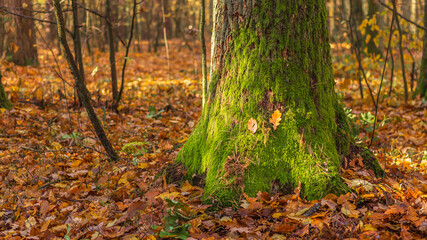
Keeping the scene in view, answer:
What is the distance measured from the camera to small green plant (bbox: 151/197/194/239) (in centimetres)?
216

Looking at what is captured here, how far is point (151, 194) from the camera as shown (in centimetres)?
260

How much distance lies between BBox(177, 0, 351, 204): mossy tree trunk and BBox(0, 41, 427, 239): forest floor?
0.56 ft

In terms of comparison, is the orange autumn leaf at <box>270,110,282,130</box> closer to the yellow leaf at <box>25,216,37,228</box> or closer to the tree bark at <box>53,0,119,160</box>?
the tree bark at <box>53,0,119,160</box>

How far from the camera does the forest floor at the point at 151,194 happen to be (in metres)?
2.18

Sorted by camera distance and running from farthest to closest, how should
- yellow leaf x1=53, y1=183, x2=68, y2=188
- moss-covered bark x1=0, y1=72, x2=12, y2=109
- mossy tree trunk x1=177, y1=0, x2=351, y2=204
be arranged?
moss-covered bark x1=0, y1=72, x2=12, y2=109 → yellow leaf x1=53, y1=183, x2=68, y2=188 → mossy tree trunk x1=177, y1=0, x2=351, y2=204

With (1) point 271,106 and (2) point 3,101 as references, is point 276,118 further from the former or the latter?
(2) point 3,101

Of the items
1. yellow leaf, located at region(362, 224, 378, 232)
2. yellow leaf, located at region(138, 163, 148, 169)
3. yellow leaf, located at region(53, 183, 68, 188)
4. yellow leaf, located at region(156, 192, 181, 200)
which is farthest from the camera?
yellow leaf, located at region(138, 163, 148, 169)

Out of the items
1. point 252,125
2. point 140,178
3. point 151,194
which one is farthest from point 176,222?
point 140,178

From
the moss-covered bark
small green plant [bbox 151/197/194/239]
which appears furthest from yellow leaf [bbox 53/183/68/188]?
the moss-covered bark

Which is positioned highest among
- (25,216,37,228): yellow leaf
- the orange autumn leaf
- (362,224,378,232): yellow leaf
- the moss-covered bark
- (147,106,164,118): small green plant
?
the orange autumn leaf

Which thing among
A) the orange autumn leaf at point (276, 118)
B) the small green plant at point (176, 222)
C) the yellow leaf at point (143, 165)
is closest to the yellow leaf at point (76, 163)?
the yellow leaf at point (143, 165)

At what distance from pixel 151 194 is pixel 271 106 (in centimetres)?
116

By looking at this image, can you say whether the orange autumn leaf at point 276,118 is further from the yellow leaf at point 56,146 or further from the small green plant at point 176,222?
the yellow leaf at point 56,146

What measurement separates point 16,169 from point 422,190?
3795 mm
